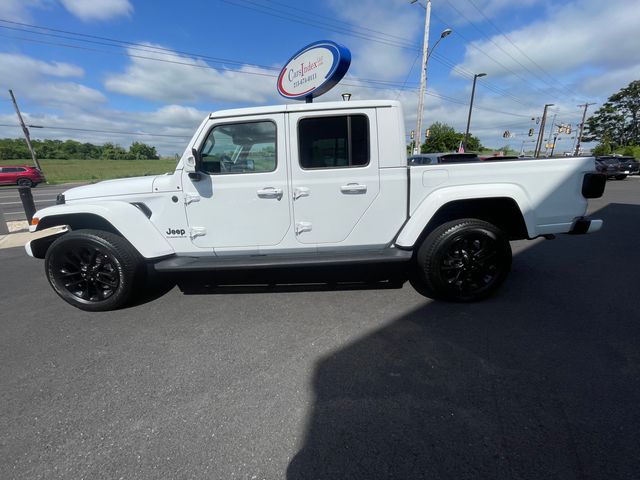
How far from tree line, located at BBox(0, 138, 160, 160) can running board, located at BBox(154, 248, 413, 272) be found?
92009 mm

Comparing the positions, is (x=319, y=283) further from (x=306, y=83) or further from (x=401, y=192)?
(x=306, y=83)

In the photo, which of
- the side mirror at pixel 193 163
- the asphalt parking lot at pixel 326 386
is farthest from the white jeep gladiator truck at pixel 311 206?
the asphalt parking lot at pixel 326 386

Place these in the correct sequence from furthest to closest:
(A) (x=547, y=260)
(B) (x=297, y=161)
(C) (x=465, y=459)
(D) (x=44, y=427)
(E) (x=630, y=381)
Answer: (A) (x=547, y=260) → (B) (x=297, y=161) → (E) (x=630, y=381) → (D) (x=44, y=427) → (C) (x=465, y=459)

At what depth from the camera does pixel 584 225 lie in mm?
3082

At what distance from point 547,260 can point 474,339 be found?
2.94m

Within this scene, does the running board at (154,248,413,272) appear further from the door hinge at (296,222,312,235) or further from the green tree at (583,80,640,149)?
the green tree at (583,80,640,149)

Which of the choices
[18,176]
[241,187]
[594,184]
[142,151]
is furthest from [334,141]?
[142,151]

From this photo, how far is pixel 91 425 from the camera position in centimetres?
188

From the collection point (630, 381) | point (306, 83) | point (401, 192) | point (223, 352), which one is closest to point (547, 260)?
point (630, 381)

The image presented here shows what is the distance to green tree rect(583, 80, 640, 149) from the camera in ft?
176

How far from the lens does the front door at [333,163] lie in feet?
9.89

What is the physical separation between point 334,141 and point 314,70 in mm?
3704

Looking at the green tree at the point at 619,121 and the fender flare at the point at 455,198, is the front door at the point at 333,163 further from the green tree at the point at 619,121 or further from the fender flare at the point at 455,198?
the green tree at the point at 619,121

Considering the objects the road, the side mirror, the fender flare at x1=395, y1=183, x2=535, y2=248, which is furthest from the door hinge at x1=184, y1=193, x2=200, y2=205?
the road
